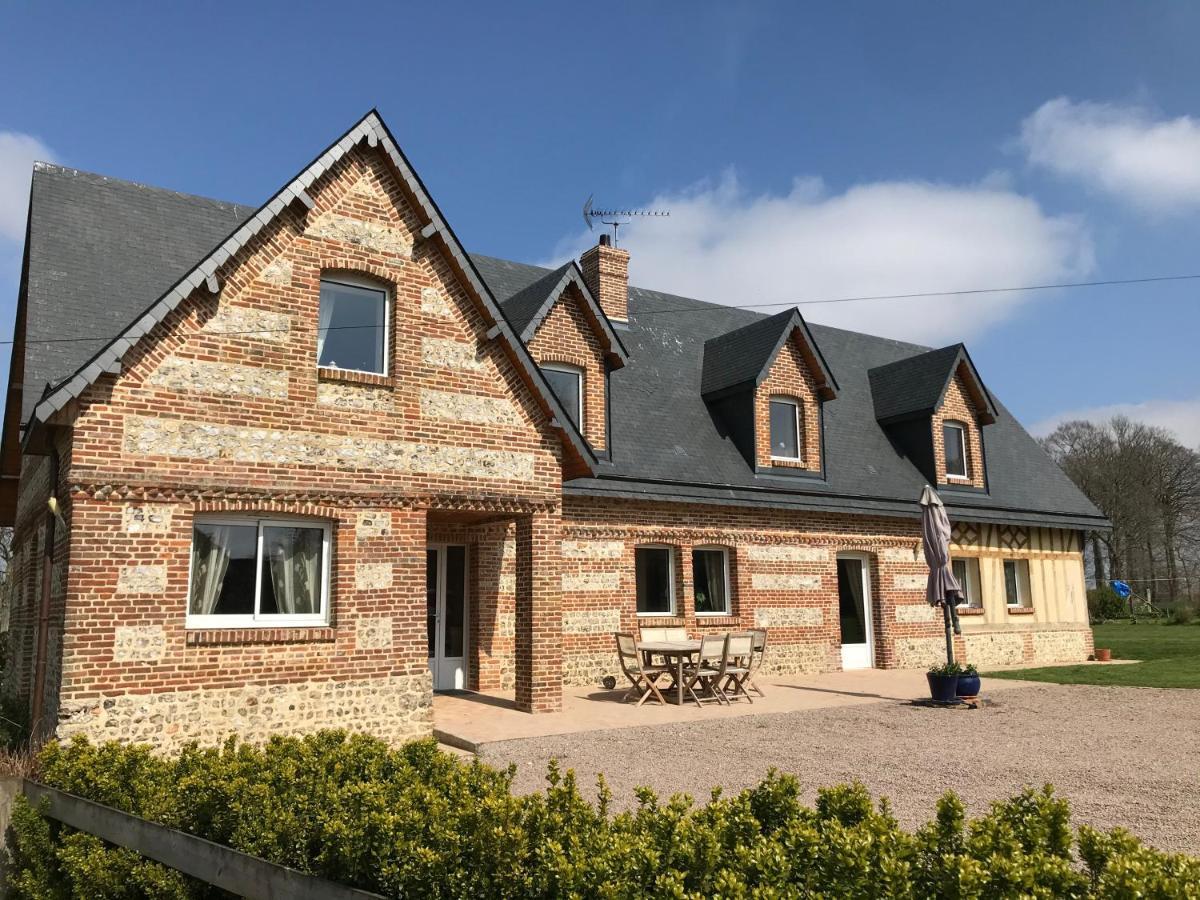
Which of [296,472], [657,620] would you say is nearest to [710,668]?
[657,620]

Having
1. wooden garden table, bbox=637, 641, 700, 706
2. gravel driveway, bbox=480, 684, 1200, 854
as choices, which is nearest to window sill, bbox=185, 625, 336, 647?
gravel driveway, bbox=480, 684, 1200, 854

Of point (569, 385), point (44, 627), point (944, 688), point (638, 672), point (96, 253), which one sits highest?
point (96, 253)

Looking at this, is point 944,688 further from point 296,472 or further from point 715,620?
point 296,472

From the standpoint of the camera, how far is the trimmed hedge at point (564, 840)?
134 inches

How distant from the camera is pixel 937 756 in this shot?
9.25 m

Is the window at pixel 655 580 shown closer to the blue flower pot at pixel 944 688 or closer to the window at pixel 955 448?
the blue flower pot at pixel 944 688

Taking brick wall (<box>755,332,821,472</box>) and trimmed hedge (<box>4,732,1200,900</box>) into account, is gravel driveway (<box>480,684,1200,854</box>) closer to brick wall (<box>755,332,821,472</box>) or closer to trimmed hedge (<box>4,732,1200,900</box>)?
trimmed hedge (<box>4,732,1200,900</box>)

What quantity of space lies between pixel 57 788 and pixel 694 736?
6.49 metres

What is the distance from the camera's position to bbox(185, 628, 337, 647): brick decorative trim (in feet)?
30.1

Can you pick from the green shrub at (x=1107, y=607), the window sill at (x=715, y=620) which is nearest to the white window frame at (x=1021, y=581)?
the window sill at (x=715, y=620)

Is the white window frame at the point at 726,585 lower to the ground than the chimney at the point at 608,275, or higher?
lower

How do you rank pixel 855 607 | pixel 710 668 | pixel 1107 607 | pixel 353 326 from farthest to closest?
pixel 1107 607 → pixel 855 607 → pixel 710 668 → pixel 353 326

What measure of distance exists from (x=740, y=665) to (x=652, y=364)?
6818 millimetres

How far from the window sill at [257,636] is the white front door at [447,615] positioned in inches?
157
